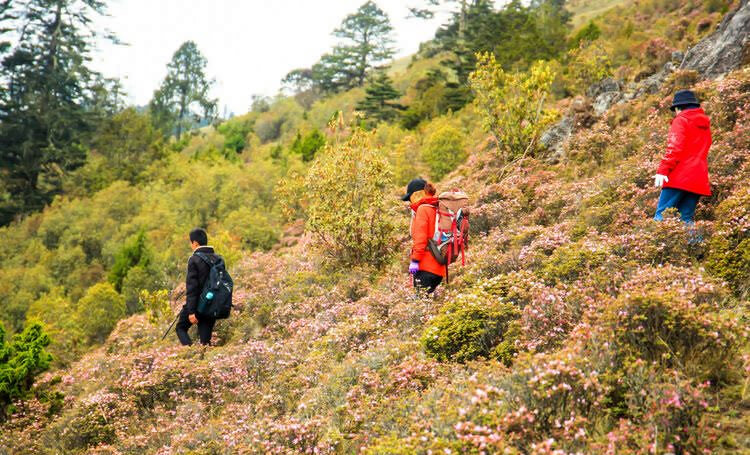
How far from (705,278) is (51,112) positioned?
49.2m

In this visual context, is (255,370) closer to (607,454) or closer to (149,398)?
(149,398)

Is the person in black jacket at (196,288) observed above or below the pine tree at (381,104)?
below

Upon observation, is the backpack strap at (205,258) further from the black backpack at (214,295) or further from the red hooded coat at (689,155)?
the red hooded coat at (689,155)

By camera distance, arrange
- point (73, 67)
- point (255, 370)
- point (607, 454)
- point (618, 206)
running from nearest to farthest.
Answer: point (607, 454)
point (255, 370)
point (618, 206)
point (73, 67)

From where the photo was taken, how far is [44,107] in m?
42.8

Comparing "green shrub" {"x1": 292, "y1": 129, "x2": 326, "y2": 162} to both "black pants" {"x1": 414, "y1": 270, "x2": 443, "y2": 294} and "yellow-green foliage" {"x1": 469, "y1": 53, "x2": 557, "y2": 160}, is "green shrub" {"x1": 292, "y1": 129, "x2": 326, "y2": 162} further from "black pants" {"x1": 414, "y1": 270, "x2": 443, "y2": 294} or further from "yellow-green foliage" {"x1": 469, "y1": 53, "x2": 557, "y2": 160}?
"black pants" {"x1": 414, "y1": 270, "x2": 443, "y2": 294}

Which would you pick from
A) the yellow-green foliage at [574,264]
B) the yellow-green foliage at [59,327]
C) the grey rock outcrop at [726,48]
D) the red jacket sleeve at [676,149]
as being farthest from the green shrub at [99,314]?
the grey rock outcrop at [726,48]

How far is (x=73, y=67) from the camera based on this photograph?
45.8 metres

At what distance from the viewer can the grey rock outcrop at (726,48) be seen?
35.5ft

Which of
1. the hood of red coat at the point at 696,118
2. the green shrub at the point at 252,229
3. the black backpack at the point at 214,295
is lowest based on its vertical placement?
the green shrub at the point at 252,229

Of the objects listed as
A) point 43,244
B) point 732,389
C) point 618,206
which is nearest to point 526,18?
point 618,206

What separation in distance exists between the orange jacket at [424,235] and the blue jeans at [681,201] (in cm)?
259

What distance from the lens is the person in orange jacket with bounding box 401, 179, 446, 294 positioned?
6125mm

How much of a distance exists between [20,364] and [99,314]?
35.6ft
